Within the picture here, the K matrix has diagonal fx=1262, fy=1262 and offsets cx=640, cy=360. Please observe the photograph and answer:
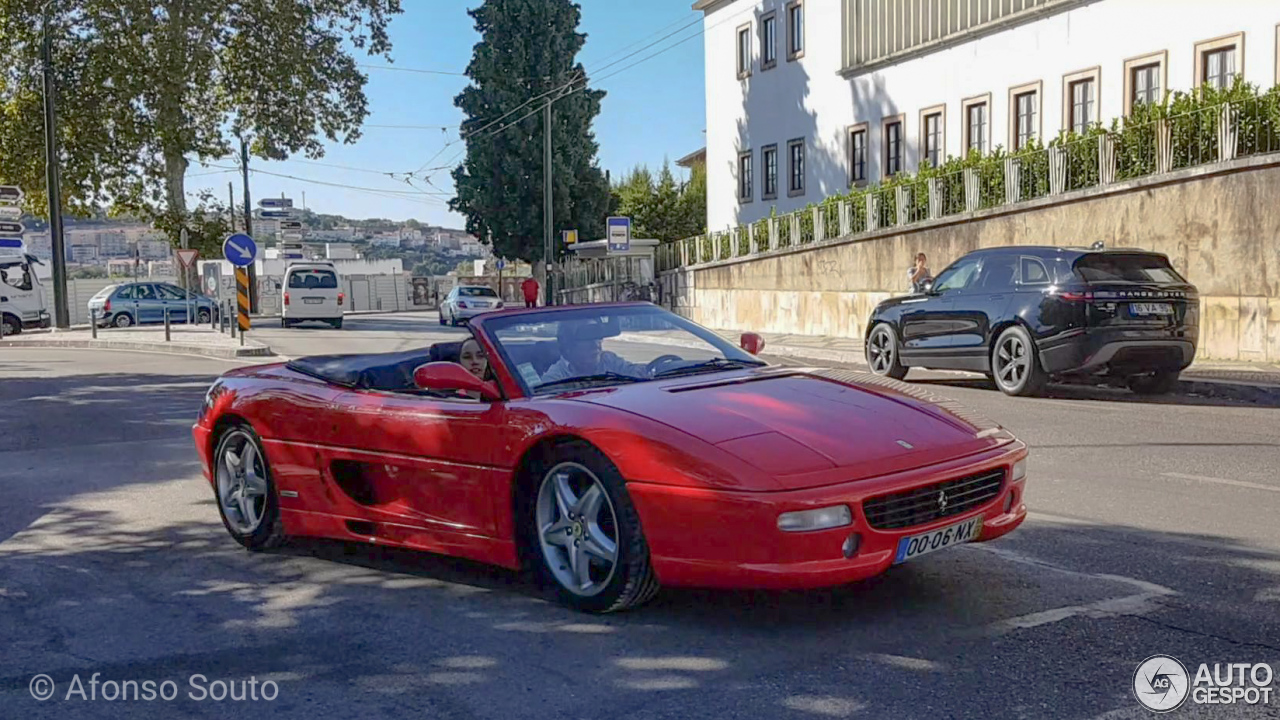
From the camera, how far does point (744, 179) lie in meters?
41.8

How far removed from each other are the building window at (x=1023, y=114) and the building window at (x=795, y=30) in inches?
388

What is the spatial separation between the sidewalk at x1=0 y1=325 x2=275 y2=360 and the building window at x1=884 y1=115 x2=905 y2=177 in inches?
667

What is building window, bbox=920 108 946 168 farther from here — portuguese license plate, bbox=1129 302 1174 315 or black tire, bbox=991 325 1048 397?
portuguese license plate, bbox=1129 302 1174 315

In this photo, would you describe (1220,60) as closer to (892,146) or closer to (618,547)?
(892,146)

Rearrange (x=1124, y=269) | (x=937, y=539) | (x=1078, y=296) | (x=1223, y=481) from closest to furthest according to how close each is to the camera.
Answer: (x=937, y=539) → (x=1223, y=481) → (x=1078, y=296) → (x=1124, y=269)

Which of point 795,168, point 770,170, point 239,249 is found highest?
point 770,170

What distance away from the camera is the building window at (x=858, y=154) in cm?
3472

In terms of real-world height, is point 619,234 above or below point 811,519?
above

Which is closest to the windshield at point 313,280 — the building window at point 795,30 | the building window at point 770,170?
the building window at point 770,170

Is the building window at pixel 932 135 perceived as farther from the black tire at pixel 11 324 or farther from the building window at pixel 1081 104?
the black tire at pixel 11 324

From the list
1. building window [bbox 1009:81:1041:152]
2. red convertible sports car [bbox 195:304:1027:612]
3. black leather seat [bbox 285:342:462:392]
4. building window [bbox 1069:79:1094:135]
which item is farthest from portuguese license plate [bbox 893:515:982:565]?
building window [bbox 1009:81:1041:152]

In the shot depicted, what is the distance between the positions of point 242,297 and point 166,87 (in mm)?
18072

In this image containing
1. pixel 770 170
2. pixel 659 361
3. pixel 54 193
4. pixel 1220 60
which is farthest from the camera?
pixel 770 170

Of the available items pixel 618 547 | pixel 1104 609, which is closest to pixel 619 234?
pixel 618 547
